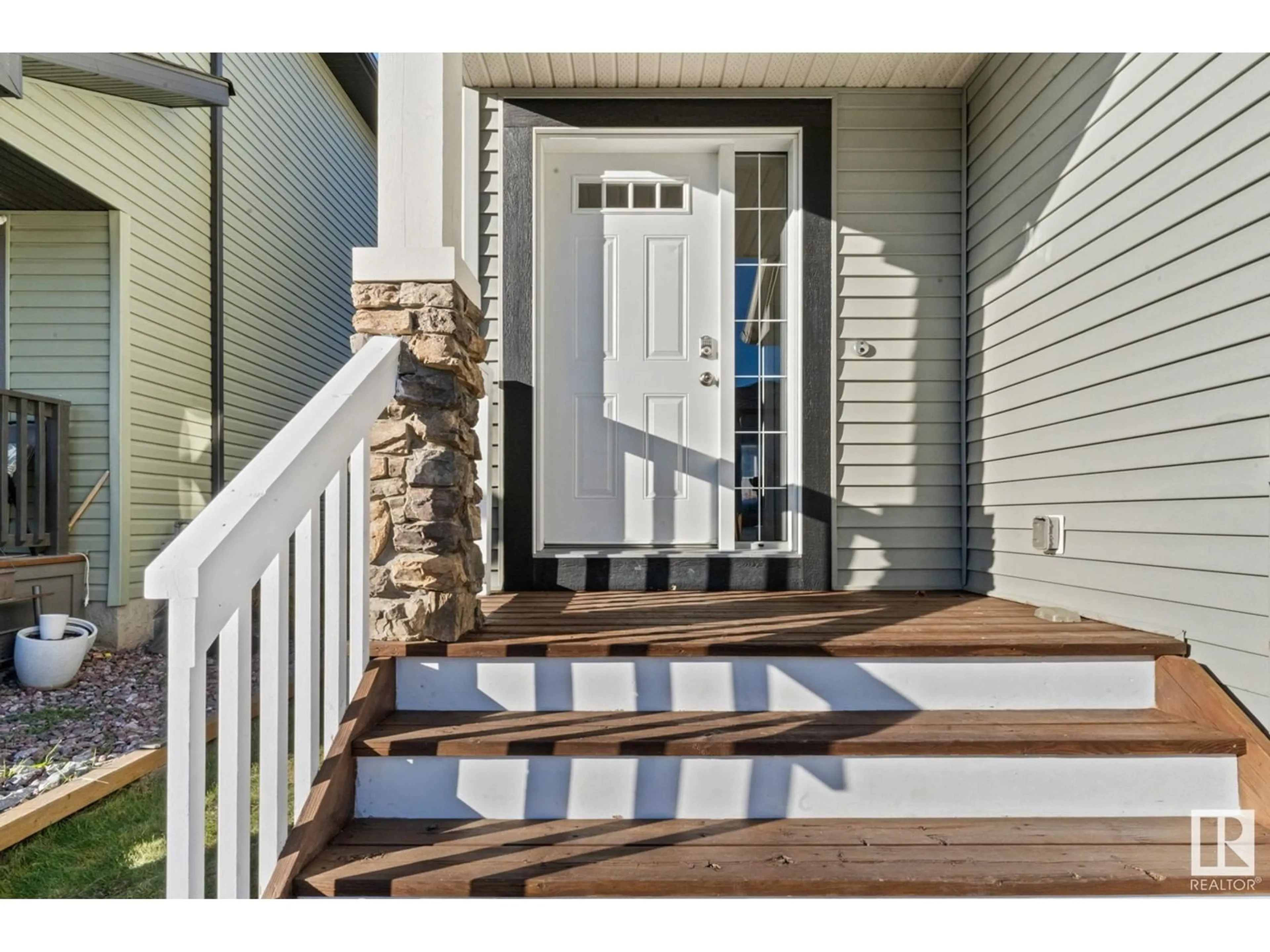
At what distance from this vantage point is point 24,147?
3.96 metres

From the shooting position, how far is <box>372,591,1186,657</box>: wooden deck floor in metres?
1.98

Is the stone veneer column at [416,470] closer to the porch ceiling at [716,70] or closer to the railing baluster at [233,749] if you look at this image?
the railing baluster at [233,749]

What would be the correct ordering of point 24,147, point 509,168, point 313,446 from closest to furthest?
point 313,446, point 509,168, point 24,147

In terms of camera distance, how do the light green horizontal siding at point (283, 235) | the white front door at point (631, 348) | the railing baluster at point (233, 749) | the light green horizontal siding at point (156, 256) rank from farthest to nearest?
1. the light green horizontal siding at point (283, 235)
2. the light green horizontal siding at point (156, 256)
3. the white front door at point (631, 348)
4. the railing baluster at point (233, 749)

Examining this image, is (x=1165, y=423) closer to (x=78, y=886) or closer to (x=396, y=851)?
(x=396, y=851)

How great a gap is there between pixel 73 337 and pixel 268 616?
14.3 feet

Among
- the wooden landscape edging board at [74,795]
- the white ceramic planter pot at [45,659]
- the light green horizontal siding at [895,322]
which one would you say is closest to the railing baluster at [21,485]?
the white ceramic planter pot at [45,659]

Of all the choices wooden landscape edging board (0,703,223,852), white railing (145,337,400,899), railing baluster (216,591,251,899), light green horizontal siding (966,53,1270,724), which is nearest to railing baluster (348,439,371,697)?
white railing (145,337,400,899)

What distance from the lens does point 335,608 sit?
1.72 meters

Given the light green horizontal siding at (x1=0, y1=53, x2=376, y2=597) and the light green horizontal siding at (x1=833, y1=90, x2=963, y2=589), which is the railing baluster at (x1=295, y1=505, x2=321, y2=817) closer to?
the light green horizontal siding at (x1=833, y1=90, x2=963, y2=589)

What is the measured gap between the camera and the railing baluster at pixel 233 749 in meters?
1.29

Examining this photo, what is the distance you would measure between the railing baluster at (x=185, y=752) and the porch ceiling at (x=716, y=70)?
8.87 ft
